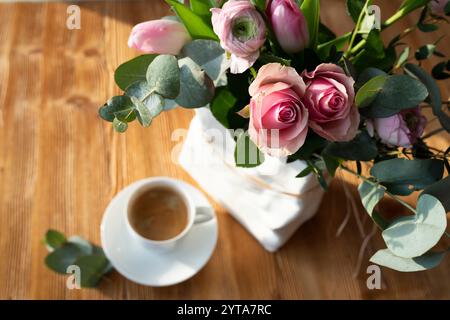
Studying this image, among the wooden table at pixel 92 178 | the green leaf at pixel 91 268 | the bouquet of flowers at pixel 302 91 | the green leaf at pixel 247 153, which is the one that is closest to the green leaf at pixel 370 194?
the bouquet of flowers at pixel 302 91

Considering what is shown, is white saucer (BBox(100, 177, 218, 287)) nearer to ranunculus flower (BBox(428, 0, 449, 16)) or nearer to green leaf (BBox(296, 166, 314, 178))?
green leaf (BBox(296, 166, 314, 178))

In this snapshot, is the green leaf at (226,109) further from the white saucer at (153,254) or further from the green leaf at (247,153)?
the white saucer at (153,254)

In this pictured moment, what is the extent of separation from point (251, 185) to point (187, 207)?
0.08 meters

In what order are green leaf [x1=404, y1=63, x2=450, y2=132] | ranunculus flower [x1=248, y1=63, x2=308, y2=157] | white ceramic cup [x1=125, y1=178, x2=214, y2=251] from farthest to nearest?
white ceramic cup [x1=125, y1=178, x2=214, y2=251]
green leaf [x1=404, y1=63, x2=450, y2=132]
ranunculus flower [x1=248, y1=63, x2=308, y2=157]

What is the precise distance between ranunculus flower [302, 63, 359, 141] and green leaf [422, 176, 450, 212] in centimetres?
10

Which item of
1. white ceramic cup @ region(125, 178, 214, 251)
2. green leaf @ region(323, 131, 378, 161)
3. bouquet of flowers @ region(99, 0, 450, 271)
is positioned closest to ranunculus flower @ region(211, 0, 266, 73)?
bouquet of flowers @ region(99, 0, 450, 271)

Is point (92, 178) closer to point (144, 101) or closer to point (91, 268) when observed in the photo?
point (91, 268)

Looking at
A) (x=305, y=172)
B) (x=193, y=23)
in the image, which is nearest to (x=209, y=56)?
(x=193, y=23)

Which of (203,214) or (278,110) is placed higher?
(278,110)

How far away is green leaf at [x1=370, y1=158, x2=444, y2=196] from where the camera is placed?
1.42ft

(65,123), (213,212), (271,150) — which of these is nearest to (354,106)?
(271,150)

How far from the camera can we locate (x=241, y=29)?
357mm

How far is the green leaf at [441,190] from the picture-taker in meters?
0.43

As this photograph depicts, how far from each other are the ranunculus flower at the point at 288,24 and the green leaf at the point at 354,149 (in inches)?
3.6
